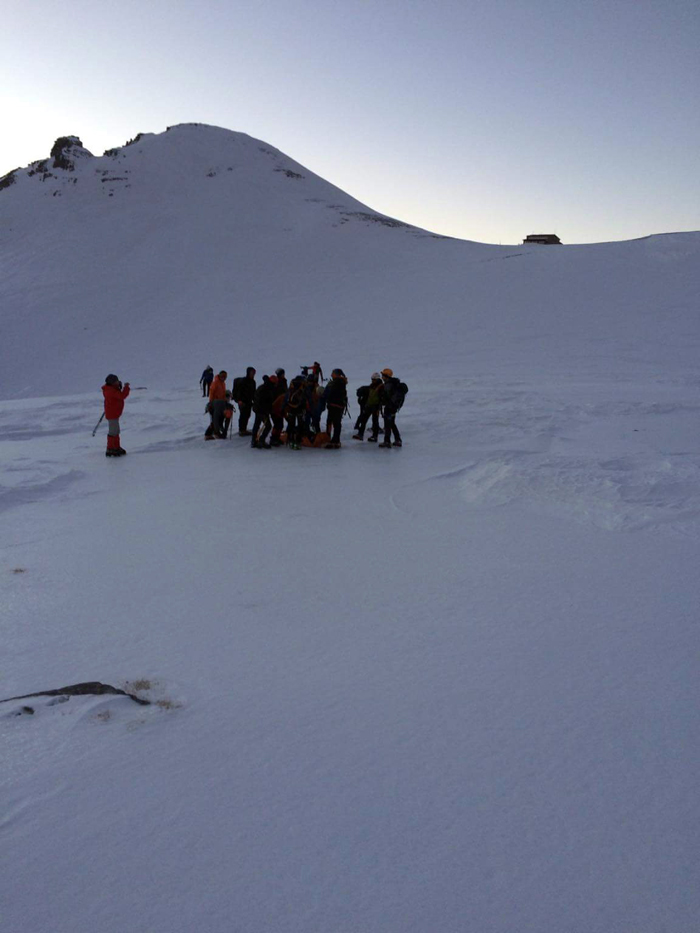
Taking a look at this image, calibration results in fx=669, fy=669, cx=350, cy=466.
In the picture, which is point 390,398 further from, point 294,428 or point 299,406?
point 294,428

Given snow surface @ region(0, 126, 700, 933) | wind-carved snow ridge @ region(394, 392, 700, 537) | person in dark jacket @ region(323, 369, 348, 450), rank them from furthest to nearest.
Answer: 1. person in dark jacket @ region(323, 369, 348, 450)
2. wind-carved snow ridge @ region(394, 392, 700, 537)
3. snow surface @ region(0, 126, 700, 933)

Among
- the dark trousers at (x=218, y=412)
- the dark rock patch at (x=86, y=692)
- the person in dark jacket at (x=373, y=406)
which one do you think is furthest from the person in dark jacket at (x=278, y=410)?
the dark rock patch at (x=86, y=692)

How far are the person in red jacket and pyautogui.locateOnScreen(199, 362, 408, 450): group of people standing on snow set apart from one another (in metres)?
1.69

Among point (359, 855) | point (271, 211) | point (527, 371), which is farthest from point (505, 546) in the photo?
point (271, 211)

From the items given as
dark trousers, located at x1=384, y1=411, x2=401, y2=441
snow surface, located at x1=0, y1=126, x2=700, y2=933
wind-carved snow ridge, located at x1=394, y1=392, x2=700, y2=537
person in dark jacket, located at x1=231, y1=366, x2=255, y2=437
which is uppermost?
person in dark jacket, located at x1=231, y1=366, x2=255, y2=437

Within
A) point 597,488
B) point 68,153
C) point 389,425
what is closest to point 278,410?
point 389,425

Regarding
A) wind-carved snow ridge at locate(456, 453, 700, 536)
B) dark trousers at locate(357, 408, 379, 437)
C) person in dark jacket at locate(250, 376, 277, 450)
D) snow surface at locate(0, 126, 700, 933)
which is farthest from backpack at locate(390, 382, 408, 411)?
wind-carved snow ridge at locate(456, 453, 700, 536)

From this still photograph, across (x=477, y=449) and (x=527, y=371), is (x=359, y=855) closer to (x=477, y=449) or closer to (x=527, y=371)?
(x=477, y=449)

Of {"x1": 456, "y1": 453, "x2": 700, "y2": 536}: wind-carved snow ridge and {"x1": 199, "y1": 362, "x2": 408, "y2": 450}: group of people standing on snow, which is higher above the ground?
{"x1": 199, "y1": 362, "x2": 408, "y2": 450}: group of people standing on snow

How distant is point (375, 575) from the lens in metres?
4.99

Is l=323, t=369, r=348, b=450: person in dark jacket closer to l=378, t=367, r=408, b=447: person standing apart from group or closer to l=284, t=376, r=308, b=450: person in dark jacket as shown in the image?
l=284, t=376, r=308, b=450: person in dark jacket

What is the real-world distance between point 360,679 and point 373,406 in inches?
Result: 305

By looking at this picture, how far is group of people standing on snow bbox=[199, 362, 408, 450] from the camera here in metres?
10.6

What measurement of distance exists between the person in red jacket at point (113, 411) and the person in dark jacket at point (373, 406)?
3.79 metres
